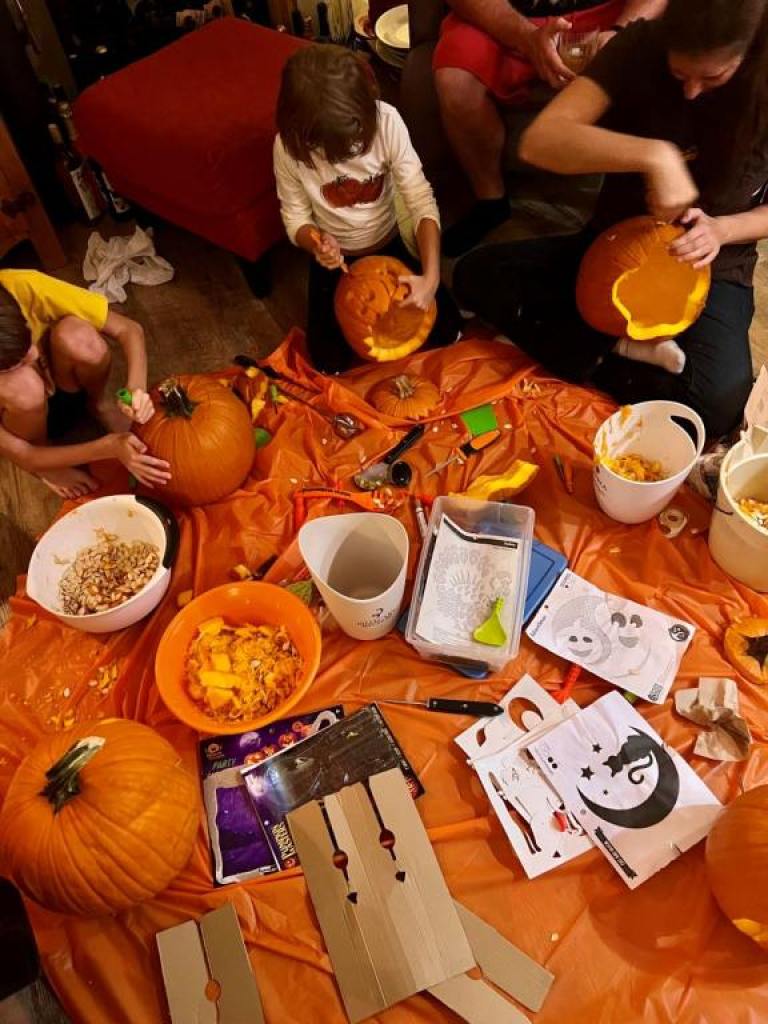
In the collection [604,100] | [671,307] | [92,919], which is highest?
[604,100]

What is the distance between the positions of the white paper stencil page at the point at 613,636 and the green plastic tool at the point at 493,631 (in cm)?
8

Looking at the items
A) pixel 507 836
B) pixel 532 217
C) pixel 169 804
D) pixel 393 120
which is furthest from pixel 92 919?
pixel 532 217

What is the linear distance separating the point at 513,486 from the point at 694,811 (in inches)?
25.0

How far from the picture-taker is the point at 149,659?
49.6 inches

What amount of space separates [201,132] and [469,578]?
4.64ft

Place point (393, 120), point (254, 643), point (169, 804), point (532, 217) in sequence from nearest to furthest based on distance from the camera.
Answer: point (169, 804)
point (254, 643)
point (393, 120)
point (532, 217)

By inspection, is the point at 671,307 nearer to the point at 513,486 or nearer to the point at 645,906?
the point at 513,486

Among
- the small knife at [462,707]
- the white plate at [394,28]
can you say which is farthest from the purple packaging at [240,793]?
Result: the white plate at [394,28]

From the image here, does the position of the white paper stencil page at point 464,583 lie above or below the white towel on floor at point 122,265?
below

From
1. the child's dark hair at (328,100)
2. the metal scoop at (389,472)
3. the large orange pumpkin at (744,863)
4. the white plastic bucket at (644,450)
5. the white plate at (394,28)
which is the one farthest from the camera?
the white plate at (394,28)

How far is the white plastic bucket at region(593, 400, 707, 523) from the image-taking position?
1220 millimetres

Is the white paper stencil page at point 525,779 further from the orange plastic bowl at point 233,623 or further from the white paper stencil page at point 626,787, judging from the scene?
the orange plastic bowl at point 233,623

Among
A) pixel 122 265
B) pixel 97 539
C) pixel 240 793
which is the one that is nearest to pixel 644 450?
pixel 240 793

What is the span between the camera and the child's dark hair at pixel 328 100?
132cm
